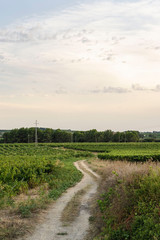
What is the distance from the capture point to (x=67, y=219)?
32.2 ft

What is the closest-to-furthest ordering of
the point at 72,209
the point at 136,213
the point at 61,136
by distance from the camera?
the point at 136,213 → the point at 72,209 → the point at 61,136

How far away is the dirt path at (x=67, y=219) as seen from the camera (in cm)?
815

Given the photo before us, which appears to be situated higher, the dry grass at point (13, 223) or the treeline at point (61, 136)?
the treeline at point (61, 136)

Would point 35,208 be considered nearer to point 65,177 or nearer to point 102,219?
point 102,219

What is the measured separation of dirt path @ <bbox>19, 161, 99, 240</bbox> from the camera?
8.15 metres

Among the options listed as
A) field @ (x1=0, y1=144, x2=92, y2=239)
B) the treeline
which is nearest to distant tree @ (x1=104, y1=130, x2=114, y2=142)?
the treeline

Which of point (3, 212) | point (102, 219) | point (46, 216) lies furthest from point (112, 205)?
point (3, 212)

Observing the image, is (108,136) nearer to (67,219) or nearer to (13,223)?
(67,219)

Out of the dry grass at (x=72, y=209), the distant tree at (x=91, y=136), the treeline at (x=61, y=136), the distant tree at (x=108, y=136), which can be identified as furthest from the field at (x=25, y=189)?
the distant tree at (x=108, y=136)

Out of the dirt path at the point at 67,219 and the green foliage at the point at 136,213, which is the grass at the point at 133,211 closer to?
the green foliage at the point at 136,213

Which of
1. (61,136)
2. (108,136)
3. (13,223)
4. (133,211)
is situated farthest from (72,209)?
(108,136)

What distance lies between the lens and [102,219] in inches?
357

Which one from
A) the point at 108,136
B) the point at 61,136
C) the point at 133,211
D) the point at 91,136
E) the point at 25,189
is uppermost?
the point at 61,136

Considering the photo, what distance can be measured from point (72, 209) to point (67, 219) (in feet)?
4.60
